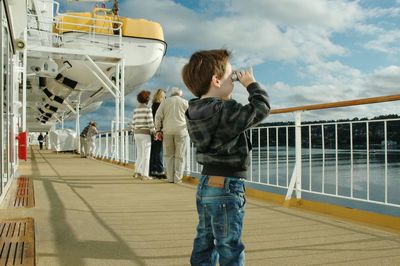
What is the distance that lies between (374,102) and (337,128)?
709mm

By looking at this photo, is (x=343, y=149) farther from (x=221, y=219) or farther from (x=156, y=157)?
Answer: (x=156, y=157)

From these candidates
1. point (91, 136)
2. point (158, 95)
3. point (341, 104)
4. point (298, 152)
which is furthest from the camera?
point (91, 136)

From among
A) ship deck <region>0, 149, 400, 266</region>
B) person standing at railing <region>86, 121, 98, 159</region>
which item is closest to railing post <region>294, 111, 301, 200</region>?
ship deck <region>0, 149, 400, 266</region>

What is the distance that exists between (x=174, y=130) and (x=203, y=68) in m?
4.31

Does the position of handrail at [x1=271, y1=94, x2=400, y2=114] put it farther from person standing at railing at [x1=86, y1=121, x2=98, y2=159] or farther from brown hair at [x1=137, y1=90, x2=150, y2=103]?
person standing at railing at [x1=86, y1=121, x2=98, y2=159]

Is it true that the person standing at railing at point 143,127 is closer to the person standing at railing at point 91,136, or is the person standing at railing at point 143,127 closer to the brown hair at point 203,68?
the brown hair at point 203,68

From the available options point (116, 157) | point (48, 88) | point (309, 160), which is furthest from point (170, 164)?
point (48, 88)

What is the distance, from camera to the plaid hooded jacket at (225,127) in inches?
62.6

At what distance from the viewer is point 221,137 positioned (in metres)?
1.62

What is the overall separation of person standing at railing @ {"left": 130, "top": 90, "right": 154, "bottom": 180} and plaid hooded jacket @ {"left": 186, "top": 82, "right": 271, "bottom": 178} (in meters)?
4.85

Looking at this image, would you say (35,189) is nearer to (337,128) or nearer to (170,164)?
(170,164)

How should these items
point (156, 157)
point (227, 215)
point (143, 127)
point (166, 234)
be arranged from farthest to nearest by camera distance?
point (156, 157), point (143, 127), point (166, 234), point (227, 215)

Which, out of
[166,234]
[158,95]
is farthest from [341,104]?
[158,95]

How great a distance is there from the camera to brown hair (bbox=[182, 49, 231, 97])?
164 centimetres
